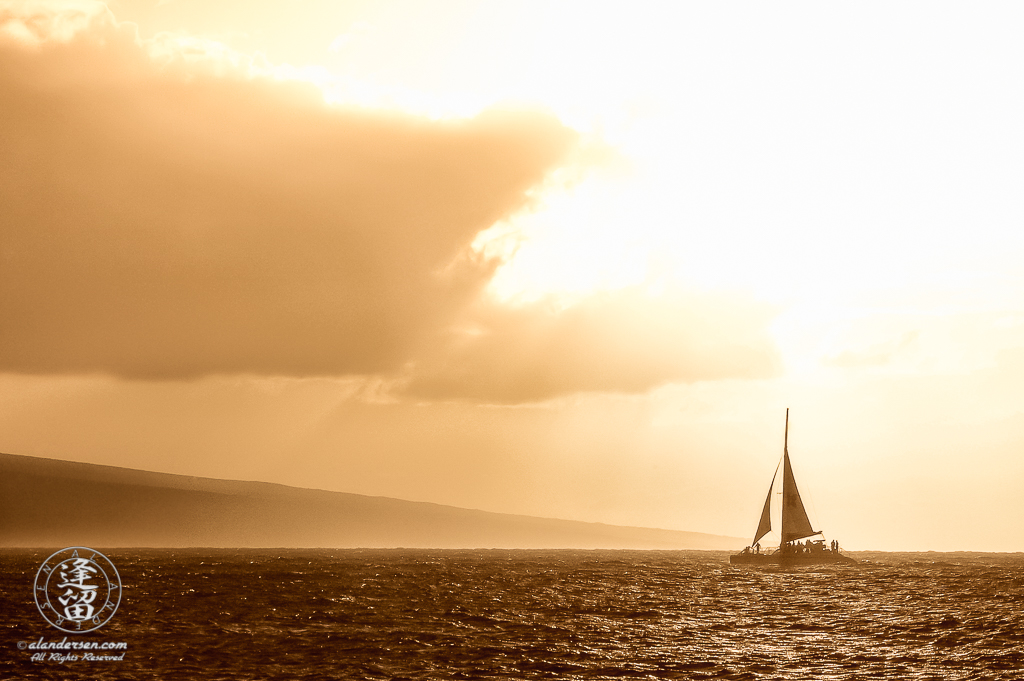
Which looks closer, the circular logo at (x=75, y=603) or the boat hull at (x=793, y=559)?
the circular logo at (x=75, y=603)

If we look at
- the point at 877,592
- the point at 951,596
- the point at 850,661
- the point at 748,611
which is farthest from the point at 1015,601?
the point at 850,661

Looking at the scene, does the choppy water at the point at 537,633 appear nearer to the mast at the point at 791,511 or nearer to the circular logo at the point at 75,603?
the circular logo at the point at 75,603

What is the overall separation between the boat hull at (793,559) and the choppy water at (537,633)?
49836 millimetres

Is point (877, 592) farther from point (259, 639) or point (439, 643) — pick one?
point (259, 639)

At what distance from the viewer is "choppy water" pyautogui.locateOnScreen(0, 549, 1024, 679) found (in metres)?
43.9

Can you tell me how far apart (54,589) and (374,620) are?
41308mm

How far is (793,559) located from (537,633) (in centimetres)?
10151

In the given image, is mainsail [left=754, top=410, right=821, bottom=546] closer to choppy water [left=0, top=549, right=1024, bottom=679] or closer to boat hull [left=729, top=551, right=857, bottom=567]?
boat hull [left=729, top=551, right=857, bottom=567]

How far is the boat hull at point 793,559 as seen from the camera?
489 ft

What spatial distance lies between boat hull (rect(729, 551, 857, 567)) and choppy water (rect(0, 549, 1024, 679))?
4984 cm

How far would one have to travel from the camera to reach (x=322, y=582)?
109 meters

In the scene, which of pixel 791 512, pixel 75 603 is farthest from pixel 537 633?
pixel 791 512

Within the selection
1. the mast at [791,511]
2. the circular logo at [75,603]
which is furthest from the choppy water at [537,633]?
the mast at [791,511]

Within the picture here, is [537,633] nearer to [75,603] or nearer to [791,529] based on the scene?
[75,603]
